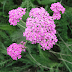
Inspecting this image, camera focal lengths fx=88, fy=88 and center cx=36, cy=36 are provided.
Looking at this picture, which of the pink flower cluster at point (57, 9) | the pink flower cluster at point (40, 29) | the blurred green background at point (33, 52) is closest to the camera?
the pink flower cluster at point (40, 29)

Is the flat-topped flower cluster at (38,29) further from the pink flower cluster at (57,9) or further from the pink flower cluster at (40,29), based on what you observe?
the pink flower cluster at (57,9)

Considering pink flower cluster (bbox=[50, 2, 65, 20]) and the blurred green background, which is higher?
pink flower cluster (bbox=[50, 2, 65, 20])

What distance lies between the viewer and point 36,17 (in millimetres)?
2084

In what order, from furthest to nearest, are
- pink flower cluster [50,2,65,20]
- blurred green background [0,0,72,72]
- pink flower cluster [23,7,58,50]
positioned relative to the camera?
blurred green background [0,0,72,72], pink flower cluster [50,2,65,20], pink flower cluster [23,7,58,50]

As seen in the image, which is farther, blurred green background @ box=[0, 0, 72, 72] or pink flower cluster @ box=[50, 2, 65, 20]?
blurred green background @ box=[0, 0, 72, 72]

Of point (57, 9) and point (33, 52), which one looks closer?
point (57, 9)

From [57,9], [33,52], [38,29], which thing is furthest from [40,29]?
[33,52]

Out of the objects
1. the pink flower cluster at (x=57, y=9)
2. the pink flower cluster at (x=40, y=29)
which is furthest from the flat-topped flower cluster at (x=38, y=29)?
the pink flower cluster at (x=57, y=9)

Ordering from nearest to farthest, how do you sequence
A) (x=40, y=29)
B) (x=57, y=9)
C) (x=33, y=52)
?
(x=40, y=29) < (x=57, y=9) < (x=33, y=52)

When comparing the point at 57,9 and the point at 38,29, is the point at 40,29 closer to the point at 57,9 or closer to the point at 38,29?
the point at 38,29

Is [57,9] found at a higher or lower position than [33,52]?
higher

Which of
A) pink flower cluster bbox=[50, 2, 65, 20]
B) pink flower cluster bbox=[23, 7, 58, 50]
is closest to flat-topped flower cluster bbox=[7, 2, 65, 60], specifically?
pink flower cluster bbox=[23, 7, 58, 50]

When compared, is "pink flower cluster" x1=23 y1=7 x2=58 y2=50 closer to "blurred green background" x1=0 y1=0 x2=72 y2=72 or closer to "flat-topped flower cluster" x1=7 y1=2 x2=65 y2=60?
"flat-topped flower cluster" x1=7 y1=2 x2=65 y2=60

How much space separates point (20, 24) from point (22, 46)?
0.63 meters
